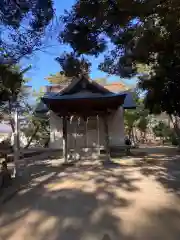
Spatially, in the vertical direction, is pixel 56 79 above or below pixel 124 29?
above

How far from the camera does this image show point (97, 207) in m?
7.73

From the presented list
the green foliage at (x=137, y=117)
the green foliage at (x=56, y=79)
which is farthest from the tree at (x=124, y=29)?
the green foliage at (x=137, y=117)

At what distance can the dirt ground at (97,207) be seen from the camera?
6.44 meters

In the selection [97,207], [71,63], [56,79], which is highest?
[56,79]

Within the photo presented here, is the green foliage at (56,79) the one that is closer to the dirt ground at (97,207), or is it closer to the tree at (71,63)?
the dirt ground at (97,207)

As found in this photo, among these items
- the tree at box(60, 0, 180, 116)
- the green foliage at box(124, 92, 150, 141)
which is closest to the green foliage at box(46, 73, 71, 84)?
the green foliage at box(124, 92, 150, 141)

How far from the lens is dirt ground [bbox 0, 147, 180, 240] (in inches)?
254

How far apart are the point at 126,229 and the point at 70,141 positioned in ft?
40.3

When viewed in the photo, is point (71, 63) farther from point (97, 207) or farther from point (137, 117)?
point (137, 117)

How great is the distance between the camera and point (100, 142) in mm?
18688

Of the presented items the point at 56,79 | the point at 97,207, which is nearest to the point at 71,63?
the point at 97,207

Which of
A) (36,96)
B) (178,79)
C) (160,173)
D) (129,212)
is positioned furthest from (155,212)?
(36,96)

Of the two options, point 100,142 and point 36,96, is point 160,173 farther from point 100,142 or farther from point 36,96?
point 36,96

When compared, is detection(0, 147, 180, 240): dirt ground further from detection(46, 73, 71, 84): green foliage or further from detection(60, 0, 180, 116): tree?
detection(46, 73, 71, 84): green foliage
